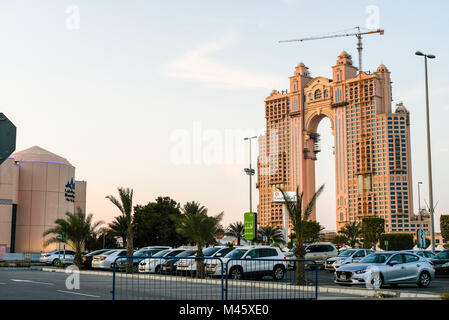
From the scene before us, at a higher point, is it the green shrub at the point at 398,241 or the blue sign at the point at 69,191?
the blue sign at the point at 69,191

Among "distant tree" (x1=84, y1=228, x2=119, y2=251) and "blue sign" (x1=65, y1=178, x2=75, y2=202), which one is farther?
A: "blue sign" (x1=65, y1=178, x2=75, y2=202)

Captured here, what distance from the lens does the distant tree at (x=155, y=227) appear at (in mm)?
62406

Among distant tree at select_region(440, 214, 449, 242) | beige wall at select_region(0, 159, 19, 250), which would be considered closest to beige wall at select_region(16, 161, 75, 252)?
beige wall at select_region(0, 159, 19, 250)

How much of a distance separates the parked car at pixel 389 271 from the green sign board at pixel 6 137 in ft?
49.2

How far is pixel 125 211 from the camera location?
104 ft

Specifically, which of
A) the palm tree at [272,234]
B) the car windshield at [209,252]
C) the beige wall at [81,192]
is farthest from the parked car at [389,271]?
the beige wall at [81,192]

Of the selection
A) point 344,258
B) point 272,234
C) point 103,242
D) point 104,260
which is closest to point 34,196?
point 103,242

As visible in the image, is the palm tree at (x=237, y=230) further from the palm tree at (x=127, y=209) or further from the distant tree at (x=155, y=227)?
the palm tree at (x=127, y=209)

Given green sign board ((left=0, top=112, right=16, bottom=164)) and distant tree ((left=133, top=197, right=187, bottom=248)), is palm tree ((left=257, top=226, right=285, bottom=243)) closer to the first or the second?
distant tree ((left=133, top=197, right=187, bottom=248))

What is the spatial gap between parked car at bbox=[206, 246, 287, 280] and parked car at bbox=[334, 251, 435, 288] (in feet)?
8.09

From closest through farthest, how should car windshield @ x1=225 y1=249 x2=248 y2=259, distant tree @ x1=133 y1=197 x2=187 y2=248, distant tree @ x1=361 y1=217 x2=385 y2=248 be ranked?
car windshield @ x1=225 y1=249 x2=248 y2=259 → distant tree @ x1=133 y1=197 x2=187 y2=248 → distant tree @ x1=361 y1=217 x2=385 y2=248

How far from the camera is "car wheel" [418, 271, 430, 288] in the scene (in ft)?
70.0
